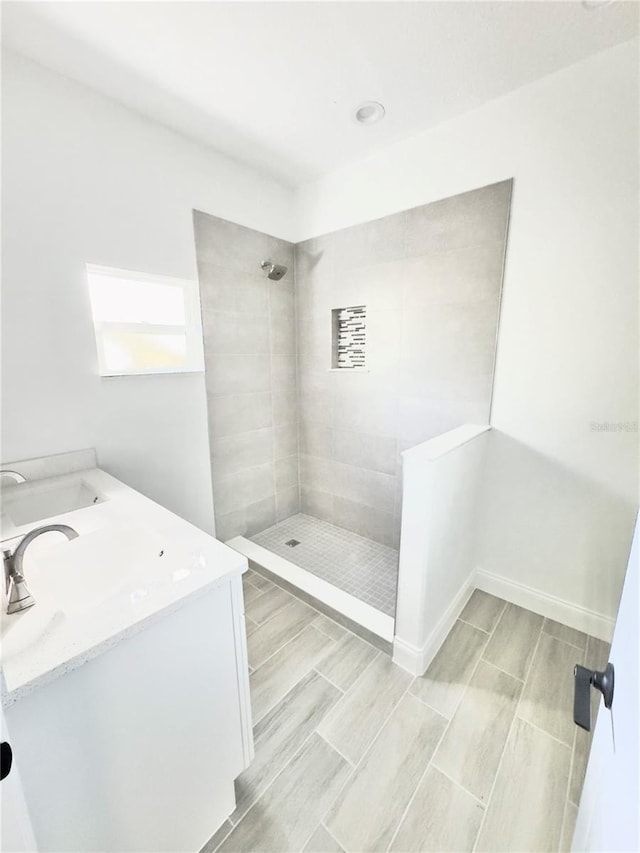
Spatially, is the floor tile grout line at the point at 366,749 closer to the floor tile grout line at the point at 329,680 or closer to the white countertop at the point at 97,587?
the floor tile grout line at the point at 329,680

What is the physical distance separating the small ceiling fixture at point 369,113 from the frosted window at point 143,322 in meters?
1.29

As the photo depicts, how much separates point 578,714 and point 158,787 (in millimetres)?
987

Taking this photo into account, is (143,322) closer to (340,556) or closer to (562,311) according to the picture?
(340,556)

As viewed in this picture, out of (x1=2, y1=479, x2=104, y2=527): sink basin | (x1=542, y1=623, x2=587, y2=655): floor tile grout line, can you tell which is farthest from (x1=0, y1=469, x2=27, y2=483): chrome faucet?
(x1=542, y1=623, x2=587, y2=655): floor tile grout line

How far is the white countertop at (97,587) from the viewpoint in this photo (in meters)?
0.67

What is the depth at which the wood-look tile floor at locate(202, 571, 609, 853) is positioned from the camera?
1029 millimetres

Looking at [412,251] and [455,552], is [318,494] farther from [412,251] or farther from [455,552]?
[412,251]

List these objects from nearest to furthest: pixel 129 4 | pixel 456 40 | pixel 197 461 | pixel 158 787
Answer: pixel 158 787 → pixel 129 4 → pixel 456 40 → pixel 197 461

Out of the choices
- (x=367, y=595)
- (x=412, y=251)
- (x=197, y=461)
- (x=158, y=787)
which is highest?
(x=412, y=251)

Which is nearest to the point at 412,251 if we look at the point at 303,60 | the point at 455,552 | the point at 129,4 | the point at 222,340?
the point at 303,60

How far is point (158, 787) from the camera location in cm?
84

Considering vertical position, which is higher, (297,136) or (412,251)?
(297,136)

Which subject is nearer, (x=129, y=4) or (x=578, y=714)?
(x=578, y=714)

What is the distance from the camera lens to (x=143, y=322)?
193 centimetres
